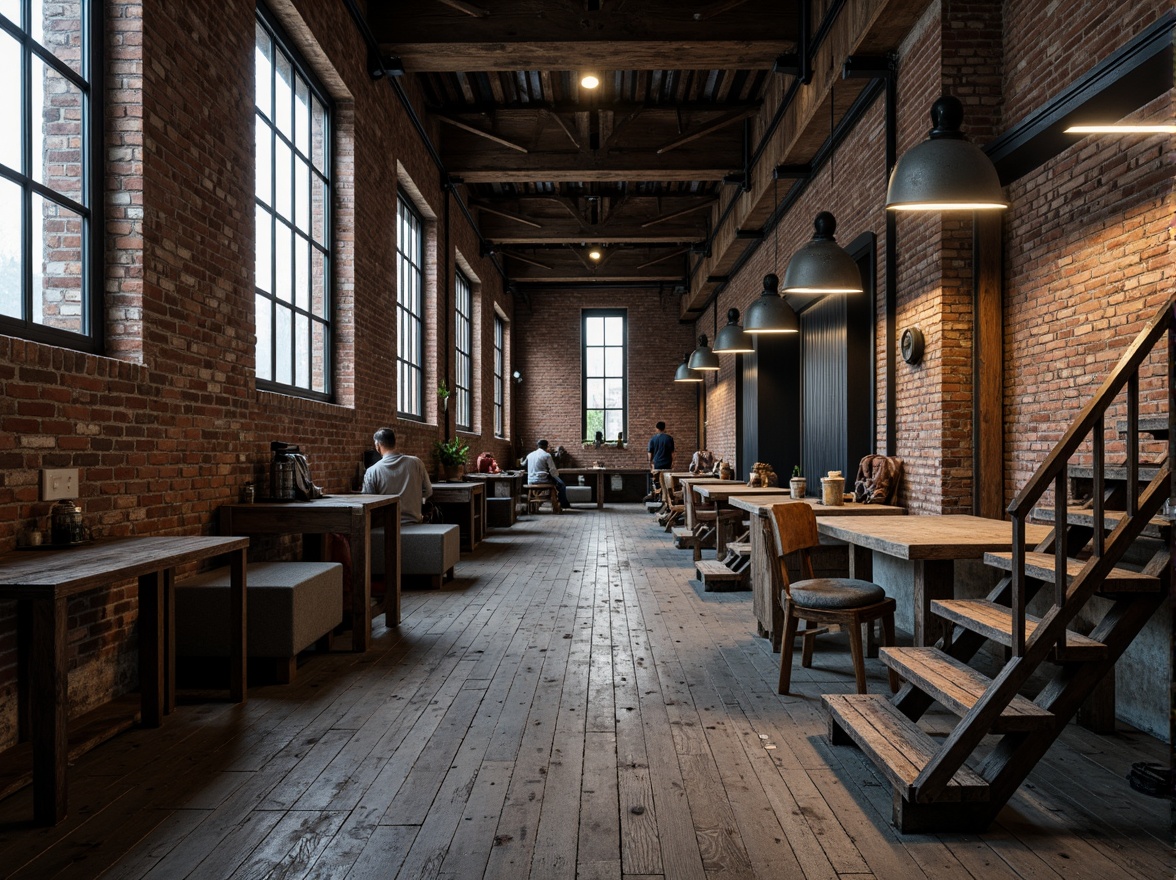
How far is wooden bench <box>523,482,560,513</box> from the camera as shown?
14430 mm

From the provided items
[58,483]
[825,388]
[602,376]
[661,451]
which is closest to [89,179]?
[58,483]

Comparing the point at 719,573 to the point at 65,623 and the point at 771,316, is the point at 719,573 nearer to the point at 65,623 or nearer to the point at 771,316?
the point at 771,316

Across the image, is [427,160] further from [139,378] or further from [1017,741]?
[1017,741]

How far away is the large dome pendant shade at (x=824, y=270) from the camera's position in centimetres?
497

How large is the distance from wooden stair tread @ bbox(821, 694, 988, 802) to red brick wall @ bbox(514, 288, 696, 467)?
14276 mm

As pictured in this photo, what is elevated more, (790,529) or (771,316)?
(771,316)

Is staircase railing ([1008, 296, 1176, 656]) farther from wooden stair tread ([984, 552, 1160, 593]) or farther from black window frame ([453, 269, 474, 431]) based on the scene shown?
black window frame ([453, 269, 474, 431])

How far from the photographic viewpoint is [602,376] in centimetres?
1742

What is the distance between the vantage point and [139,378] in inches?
139

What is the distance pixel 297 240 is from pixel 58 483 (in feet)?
10.6

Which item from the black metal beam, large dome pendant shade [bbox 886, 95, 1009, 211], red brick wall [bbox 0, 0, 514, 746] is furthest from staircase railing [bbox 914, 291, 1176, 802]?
red brick wall [bbox 0, 0, 514, 746]

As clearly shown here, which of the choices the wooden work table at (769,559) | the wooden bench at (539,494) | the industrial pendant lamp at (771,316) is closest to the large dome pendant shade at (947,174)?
the wooden work table at (769,559)

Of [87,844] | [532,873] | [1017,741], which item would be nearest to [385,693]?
[87,844]

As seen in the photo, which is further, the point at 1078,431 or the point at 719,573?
the point at 719,573
